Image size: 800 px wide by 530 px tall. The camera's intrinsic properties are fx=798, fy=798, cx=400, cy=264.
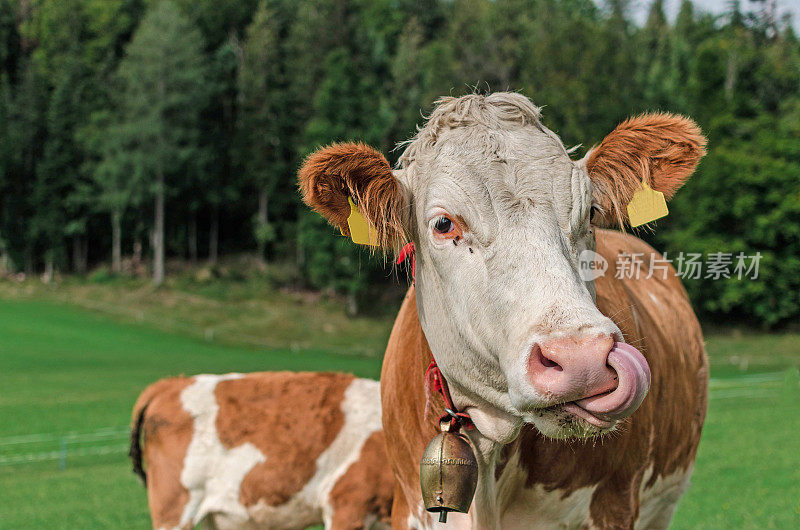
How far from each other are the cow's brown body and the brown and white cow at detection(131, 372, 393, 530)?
8.47 feet

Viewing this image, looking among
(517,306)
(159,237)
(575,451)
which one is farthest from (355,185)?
(159,237)

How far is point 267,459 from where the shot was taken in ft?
21.1

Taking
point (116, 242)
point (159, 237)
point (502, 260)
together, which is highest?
point (502, 260)

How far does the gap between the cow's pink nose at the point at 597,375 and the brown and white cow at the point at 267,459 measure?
A: 169 inches

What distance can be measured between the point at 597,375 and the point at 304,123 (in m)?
46.1

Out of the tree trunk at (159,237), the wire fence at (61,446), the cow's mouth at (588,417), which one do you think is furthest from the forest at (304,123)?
the cow's mouth at (588,417)

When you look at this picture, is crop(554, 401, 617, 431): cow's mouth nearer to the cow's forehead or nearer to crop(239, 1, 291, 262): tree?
the cow's forehead

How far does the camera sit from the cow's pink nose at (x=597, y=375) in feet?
7.41

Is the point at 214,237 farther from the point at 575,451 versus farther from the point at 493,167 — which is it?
the point at 493,167

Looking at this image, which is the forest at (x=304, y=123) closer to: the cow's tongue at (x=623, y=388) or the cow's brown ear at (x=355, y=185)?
the cow's brown ear at (x=355, y=185)

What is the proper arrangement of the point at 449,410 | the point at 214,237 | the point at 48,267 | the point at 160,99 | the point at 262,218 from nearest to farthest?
1. the point at 449,410
2. the point at 160,99
3. the point at 48,267
4. the point at 262,218
5. the point at 214,237

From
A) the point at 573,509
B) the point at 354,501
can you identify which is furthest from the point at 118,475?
the point at 573,509

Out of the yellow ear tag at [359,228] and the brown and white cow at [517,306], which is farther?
the yellow ear tag at [359,228]

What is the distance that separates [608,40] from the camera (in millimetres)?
46250
